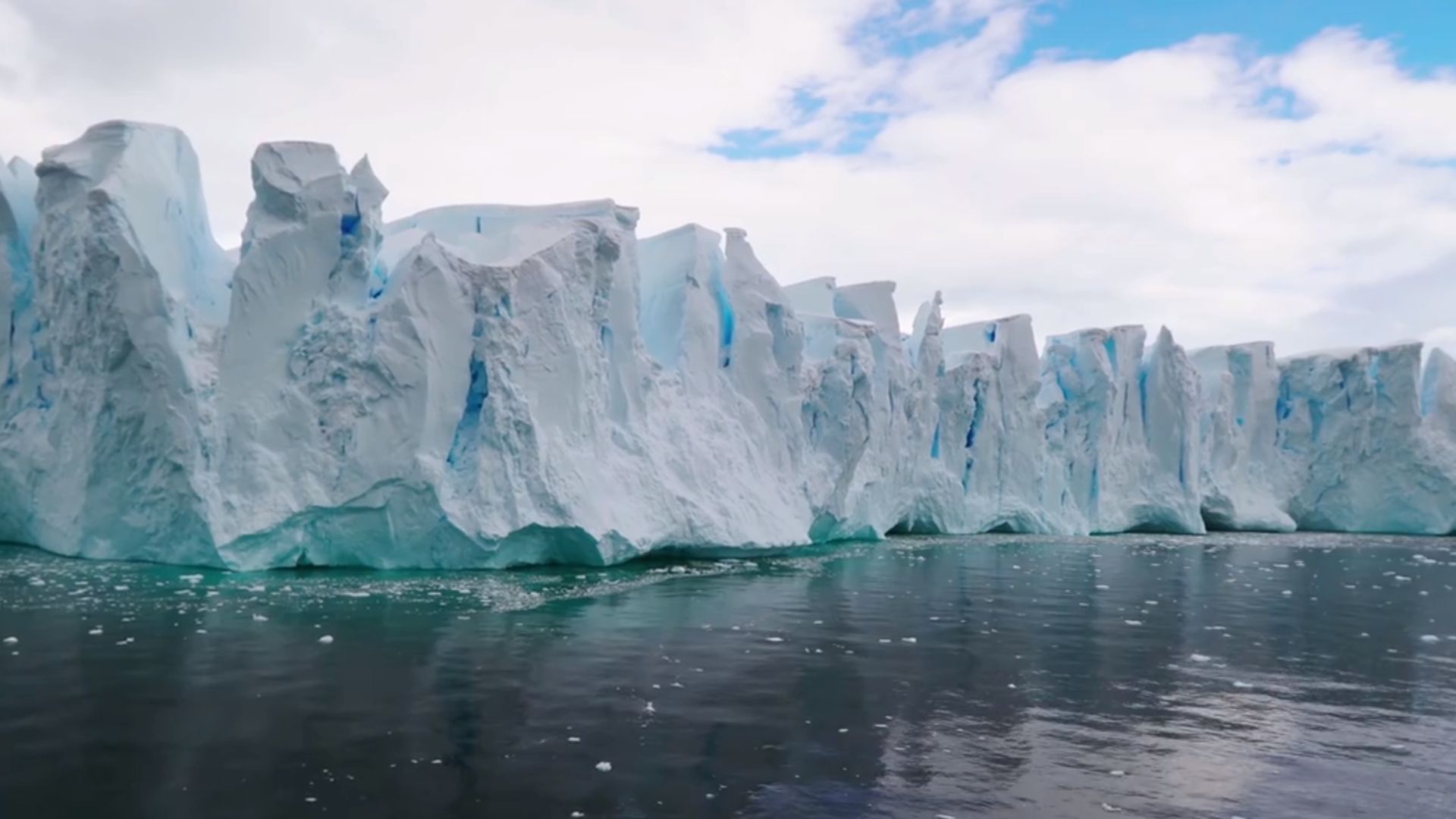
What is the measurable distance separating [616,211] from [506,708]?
34.7 feet

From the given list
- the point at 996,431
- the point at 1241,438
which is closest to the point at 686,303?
the point at 996,431

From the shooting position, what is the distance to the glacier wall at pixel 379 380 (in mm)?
11969

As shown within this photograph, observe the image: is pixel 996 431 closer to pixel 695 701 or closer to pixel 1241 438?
pixel 1241 438

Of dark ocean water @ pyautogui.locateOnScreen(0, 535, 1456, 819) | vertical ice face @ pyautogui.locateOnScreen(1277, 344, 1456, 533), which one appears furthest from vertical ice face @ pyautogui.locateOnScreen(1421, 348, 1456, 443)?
dark ocean water @ pyautogui.locateOnScreen(0, 535, 1456, 819)

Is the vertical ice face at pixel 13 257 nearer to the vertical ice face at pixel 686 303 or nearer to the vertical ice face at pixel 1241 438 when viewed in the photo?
the vertical ice face at pixel 686 303

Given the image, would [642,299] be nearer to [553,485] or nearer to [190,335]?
[553,485]

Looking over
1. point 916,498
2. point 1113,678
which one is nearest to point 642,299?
point 916,498

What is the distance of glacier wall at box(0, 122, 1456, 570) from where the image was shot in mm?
11969

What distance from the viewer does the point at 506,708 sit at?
6.14 meters

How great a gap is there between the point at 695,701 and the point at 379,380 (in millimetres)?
7409

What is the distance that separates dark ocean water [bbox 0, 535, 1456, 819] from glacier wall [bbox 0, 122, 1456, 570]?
99 centimetres

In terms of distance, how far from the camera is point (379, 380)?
12.5 m

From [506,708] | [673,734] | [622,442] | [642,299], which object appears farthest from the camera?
[642,299]

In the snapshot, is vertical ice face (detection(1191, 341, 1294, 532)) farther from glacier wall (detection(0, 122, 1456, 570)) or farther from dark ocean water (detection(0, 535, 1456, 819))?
dark ocean water (detection(0, 535, 1456, 819))
